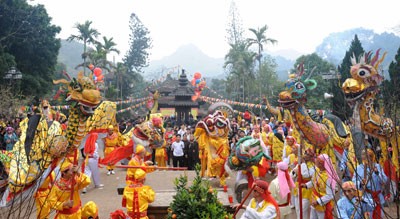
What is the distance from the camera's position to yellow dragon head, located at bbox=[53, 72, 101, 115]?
675cm

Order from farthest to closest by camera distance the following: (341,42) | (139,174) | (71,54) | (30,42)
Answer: (341,42), (71,54), (30,42), (139,174)

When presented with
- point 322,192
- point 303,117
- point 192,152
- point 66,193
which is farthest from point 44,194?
point 192,152

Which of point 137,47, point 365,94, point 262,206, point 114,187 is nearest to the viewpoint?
point 262,206

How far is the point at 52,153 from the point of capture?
5.76 m

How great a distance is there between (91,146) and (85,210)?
502 cm

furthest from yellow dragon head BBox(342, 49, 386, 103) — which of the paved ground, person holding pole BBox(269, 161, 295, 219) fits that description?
person holding pole BBox(269, 161, 295, 219)

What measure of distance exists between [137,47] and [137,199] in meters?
44.6

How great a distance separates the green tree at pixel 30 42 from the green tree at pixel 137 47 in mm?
22213

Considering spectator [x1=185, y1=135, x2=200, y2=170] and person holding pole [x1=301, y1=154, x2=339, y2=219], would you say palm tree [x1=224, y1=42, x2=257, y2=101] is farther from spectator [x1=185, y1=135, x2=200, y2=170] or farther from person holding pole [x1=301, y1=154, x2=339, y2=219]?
person holding pole [x1=301, y1=154, x2=339, y2=219]

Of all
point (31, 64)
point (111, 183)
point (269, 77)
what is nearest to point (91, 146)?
point (111, 183)

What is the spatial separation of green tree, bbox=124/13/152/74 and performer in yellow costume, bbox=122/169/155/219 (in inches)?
1661

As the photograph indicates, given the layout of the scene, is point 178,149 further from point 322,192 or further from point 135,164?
point 322,192

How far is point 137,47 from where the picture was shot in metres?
49.1

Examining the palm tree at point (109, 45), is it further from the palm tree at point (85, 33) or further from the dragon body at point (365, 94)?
the dragon body at point (365, 94)
